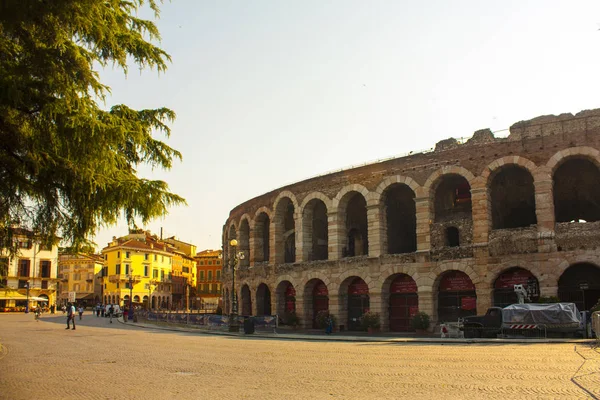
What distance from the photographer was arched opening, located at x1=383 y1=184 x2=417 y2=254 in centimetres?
3634

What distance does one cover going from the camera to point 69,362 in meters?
15.5

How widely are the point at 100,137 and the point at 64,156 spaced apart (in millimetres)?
887

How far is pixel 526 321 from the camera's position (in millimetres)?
23875

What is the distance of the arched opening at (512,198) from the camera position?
103 feet

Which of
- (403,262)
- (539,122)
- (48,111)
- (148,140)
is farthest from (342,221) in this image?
(48,111)

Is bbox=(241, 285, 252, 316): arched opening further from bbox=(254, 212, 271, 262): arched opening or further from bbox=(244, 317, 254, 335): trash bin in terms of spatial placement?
bbox=(244, 317, 254, 335): trash bin

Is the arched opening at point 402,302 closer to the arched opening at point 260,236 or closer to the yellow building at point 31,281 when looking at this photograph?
the arched opening at point 260,236

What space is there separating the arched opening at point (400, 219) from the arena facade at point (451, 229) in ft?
0.26

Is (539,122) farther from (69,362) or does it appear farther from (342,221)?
(69,362)

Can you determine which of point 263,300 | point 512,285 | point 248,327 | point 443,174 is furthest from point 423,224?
point 263,300

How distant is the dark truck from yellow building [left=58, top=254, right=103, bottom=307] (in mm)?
81172

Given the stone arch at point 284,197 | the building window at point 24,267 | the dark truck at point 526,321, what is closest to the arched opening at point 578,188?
the dark truck at point 526,321

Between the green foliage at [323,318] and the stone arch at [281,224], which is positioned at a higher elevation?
the stone arch at [281,224]

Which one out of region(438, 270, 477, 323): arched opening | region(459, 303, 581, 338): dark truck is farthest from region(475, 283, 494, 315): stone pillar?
region(459, 303, 581, 338): dark truck
